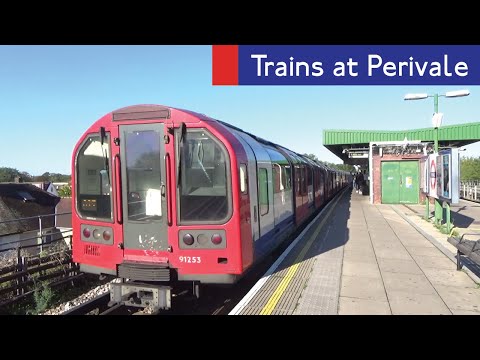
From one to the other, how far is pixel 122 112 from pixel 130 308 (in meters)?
2.93

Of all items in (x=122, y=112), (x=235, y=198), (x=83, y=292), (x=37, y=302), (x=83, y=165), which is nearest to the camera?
(x=235, y=198)

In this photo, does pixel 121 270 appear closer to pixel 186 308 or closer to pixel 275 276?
pixel 186 308

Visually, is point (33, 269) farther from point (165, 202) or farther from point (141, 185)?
point (165, 202)

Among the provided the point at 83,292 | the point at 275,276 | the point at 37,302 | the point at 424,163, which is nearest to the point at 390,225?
the point at 424,163

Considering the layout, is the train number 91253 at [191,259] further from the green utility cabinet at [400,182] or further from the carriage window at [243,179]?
the green utility cabinet at [400,182]

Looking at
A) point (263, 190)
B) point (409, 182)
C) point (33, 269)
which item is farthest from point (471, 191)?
point (33, 269)

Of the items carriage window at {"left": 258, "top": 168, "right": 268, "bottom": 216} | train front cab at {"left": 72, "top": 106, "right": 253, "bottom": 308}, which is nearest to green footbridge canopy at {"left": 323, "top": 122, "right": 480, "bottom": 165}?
carriage window at {"left": 258, "top": 168, "right": 268, "bottom": 216}

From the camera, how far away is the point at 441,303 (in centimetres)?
486

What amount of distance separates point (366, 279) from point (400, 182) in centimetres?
1482

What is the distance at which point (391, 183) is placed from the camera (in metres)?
19.3

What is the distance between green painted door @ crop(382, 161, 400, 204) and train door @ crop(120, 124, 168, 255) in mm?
17028

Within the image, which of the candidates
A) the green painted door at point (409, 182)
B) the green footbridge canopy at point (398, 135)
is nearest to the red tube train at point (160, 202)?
the green painted door at point (409, 182)

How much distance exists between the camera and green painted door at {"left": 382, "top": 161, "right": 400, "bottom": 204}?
63.0 ft

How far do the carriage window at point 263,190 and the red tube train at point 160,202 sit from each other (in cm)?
59
